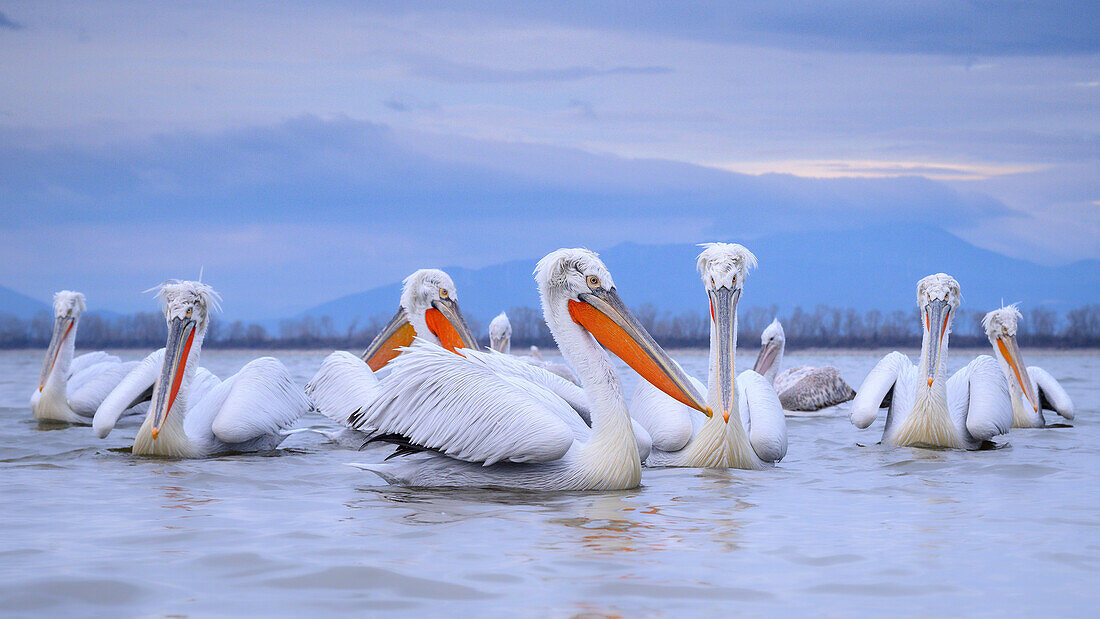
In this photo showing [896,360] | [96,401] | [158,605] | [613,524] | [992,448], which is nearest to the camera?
[158,605]

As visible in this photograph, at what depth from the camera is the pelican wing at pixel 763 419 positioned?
5.59 m

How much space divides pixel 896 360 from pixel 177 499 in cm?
512

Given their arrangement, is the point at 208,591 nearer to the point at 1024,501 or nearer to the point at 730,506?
the point at 730,506

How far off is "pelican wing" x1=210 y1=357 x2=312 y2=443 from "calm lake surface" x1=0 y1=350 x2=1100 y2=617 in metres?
0.35

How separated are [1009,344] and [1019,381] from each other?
0.34m

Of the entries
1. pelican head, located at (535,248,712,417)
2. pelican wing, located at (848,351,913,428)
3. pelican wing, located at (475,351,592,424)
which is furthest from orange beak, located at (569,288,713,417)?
pelican wing, located at (848,351,913,428)

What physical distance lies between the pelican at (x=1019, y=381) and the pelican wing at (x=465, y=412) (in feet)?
18.7

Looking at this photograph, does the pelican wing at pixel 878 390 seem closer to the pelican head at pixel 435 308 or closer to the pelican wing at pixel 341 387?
the pelican head at pixel 435 308

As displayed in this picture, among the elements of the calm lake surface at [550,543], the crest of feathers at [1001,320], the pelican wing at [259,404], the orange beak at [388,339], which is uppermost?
the crest of feathers at [1001,320]

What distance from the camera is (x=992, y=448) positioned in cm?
686

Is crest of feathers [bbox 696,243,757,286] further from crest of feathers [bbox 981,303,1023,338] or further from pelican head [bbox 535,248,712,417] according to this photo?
crest of feathers [bbox 981,303,1023,338]

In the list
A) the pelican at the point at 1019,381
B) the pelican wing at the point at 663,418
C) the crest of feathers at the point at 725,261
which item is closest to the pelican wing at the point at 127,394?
the pelican wing at the point at 663,418

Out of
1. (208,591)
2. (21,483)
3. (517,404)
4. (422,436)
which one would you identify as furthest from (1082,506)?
(21,483)

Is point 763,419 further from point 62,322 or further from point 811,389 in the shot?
point 62,322
